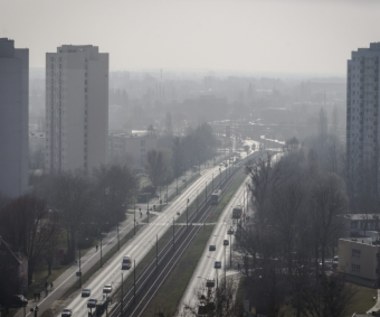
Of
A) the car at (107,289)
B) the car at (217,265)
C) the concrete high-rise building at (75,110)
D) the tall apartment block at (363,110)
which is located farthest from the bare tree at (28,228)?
the tall apartment block at (363,110)

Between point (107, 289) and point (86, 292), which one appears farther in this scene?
point (107, 289)

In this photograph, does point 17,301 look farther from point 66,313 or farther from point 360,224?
point 360,224

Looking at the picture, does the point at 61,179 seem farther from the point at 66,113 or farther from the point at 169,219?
the point at 66,113

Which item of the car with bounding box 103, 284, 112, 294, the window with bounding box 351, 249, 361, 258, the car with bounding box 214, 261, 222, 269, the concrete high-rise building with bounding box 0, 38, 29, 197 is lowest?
the car with bounding box 103, 284, 112, 294

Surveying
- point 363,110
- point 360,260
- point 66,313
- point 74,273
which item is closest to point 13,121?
point 74,273

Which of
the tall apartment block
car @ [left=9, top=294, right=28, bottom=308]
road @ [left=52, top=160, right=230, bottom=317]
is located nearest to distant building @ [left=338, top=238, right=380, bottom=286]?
road @ [left=52, top=160, right=230, bottom=317]

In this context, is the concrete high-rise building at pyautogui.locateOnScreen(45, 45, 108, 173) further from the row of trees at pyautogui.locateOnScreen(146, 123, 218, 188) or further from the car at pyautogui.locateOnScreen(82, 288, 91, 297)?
the car at pyautogui.locateOnScreen(82, 288, 91, 297)
